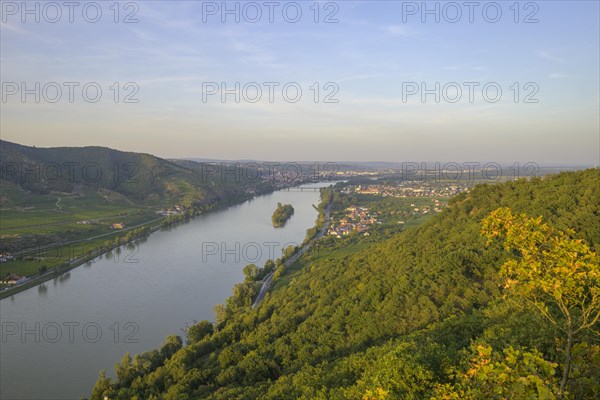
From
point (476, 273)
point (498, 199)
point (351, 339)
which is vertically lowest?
point (351, 339)

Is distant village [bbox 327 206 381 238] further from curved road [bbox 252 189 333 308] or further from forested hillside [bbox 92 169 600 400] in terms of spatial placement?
forested hillside [bbox 92 169 600 400]

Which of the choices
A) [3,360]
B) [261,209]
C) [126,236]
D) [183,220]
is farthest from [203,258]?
[261,209]

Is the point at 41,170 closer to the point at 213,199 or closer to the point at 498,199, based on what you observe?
the point at 213,199

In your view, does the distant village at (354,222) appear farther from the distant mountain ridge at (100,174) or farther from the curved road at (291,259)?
the distant mountain ridge at (100,174)

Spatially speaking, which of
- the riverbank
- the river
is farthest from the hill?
the river

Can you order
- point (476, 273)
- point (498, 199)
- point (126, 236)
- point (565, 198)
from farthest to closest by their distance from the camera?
point (126, 236) → point (498, 199) → point (565, 198) → point (476, 273)

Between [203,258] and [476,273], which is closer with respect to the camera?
[476,273]

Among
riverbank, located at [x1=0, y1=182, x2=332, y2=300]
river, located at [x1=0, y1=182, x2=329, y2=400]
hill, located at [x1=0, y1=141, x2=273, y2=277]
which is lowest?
river, located at [x1=0, y1=182, x2=329, y2=400]

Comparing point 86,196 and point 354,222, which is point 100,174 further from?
point 354,222
